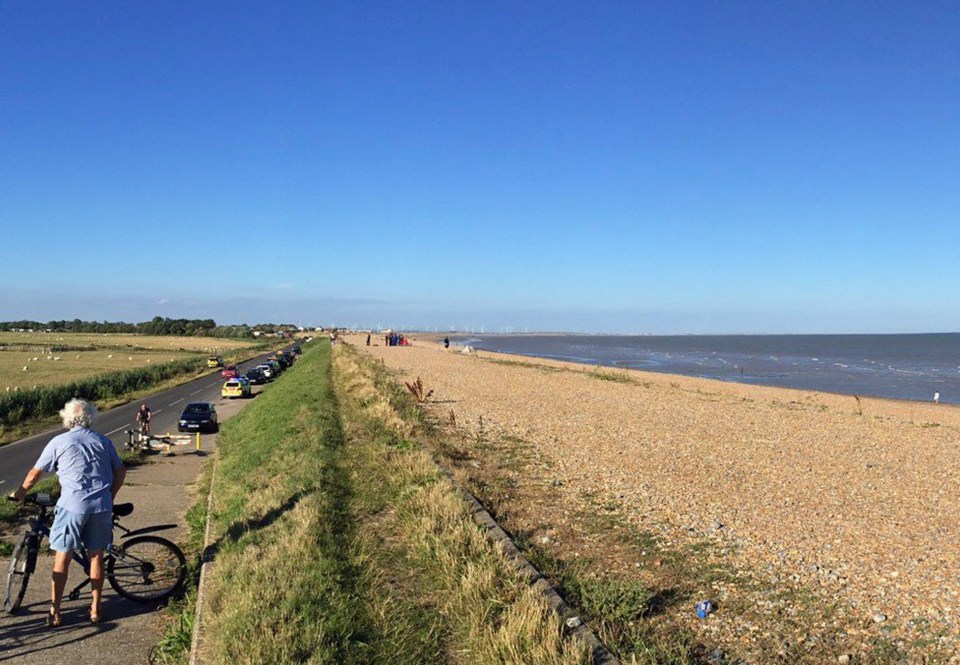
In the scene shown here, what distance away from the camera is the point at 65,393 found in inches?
1348

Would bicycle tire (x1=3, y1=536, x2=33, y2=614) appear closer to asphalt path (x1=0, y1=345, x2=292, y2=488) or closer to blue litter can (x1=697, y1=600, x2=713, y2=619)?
blue litter can (x1=697, y1=600, x2=713, y2=619)

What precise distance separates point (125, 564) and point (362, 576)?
238 cm

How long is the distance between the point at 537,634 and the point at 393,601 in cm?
168

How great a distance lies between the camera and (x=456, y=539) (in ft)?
24.5

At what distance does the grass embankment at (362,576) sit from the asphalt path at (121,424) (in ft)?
29.6

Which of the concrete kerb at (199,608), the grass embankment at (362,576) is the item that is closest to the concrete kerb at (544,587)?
the grass embankment at (362,576)

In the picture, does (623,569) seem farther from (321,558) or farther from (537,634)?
(321,558)

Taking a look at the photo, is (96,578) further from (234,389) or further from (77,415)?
(234,389)

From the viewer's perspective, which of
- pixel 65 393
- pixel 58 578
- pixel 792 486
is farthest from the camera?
pixel 65 393

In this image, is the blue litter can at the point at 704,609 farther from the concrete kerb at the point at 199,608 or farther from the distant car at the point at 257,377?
the distant car at the point at 257,377

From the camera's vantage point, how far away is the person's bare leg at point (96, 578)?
6289 mm

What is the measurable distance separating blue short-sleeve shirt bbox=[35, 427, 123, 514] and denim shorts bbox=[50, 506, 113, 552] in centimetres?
6

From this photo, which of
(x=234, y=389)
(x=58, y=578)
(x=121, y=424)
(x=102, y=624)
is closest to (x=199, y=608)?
(x=102, y=624)

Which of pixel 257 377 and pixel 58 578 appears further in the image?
pixel 257 377
